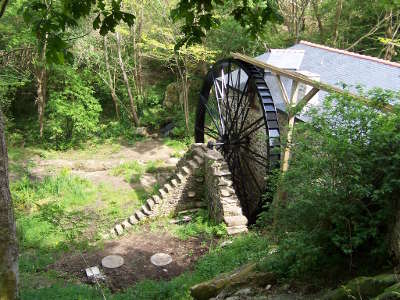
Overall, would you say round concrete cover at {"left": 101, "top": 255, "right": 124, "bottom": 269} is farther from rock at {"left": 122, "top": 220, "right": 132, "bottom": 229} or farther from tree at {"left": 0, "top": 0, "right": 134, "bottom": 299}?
tree at {"left": 0, "top": 0, "right": 134, "bottom": 299}

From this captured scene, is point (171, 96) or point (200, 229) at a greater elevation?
point (171, 96)

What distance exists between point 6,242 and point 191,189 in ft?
23.3

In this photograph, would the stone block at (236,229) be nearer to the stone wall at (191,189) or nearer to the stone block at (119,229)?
the stone wall at (191,189)

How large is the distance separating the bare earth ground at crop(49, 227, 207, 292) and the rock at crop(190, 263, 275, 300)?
9.89 ft

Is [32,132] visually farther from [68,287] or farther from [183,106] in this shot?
[68,287]

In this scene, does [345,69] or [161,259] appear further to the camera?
[345,69]

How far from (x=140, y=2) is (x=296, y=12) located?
247 inches

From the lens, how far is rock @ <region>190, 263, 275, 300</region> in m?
3.67

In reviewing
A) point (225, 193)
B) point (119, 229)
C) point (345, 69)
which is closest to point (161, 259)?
point (225, 193)

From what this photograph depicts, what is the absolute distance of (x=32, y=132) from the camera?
1645cm

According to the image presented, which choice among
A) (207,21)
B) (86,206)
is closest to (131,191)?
(86,206)

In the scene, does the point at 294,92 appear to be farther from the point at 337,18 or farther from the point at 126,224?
the point at 337,18

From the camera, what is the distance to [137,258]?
7680 mm

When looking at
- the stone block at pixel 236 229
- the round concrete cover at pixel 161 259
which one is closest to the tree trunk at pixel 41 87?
the round concrete cover at pixel 161 259
